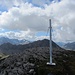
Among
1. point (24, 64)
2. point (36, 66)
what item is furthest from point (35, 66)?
point (24, 64)

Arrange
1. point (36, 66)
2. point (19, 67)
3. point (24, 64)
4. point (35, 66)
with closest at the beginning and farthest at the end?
1. point (36, 66)
2. point (35, 66)
3. point (19, 67)
4. point (24, 64)

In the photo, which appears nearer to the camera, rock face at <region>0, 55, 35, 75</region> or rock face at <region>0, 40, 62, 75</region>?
rock face at <region>0, 55, 35, 75</region>

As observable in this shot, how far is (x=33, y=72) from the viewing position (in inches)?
4045

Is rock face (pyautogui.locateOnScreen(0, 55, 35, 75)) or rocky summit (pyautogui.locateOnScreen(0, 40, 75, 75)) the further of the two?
rock face (pyautogui.locateOnScreen(0, 55, 35, 75))

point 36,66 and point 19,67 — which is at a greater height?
point 36,66

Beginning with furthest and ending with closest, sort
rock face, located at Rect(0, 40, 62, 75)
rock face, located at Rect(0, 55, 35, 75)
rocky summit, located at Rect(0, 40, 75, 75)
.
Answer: rock face, located at Rect(0, 40, 62, 75) → rock face, located at Rect(0, 55, 35, 75) → rocky summit, located at Rect(0, 40, 75, 75)

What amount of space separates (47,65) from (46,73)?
9.65m

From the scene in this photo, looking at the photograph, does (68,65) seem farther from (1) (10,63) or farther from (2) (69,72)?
(1) (10,63)

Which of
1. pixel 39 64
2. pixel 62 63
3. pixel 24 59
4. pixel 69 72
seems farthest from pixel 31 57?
pixel 69 72

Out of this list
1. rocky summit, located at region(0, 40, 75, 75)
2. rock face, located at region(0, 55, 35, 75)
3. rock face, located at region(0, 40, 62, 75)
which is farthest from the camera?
rock face, located at region(0, 40, 62, 75)

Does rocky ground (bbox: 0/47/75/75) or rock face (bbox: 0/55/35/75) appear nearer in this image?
rocky ground (bbox: 0/47/75/75)

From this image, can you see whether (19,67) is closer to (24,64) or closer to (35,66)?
(24,64)

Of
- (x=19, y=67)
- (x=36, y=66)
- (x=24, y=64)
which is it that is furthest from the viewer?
(x=24, y=64)

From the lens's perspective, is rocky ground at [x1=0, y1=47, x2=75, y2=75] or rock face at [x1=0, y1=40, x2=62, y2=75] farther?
rock face at [x1=0, y1=40, x2=62, y2=75]
